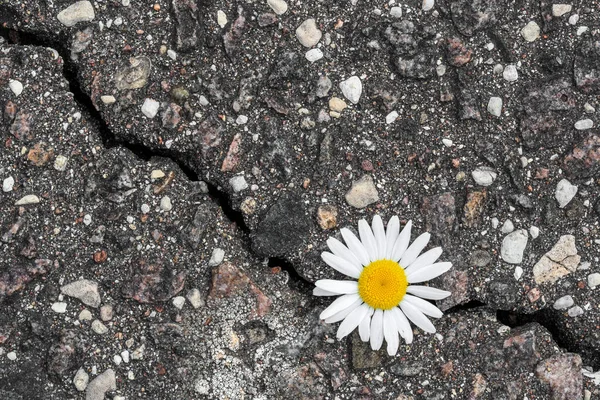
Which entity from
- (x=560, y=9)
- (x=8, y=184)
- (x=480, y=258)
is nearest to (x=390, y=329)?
(x=480, y=258)

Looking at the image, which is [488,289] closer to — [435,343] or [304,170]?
[435,343]

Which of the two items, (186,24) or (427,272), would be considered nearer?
(427,272)

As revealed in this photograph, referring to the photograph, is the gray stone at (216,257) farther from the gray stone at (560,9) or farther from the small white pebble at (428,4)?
the gray stone at (560,9)

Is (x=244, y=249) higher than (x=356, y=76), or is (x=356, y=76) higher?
(x=356, y=76)

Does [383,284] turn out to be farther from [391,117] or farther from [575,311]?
[575,311]

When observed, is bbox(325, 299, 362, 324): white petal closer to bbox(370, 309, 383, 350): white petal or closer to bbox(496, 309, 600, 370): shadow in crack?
bbox(370, 309, 383, 350): white petal

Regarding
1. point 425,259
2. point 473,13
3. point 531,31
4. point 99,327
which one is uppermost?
point 531,31

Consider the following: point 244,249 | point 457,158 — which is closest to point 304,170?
point 244,249

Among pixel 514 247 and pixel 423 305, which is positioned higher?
pixel 514 247
